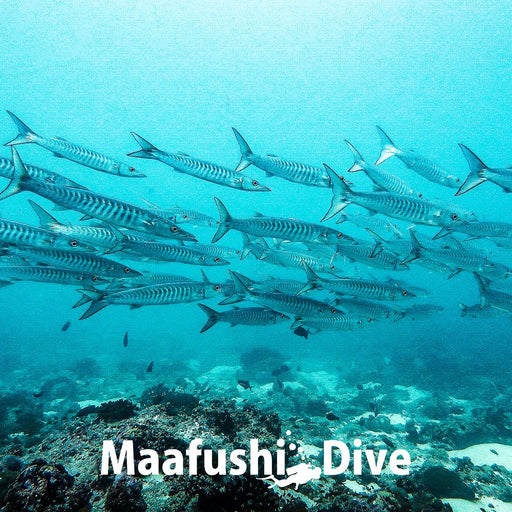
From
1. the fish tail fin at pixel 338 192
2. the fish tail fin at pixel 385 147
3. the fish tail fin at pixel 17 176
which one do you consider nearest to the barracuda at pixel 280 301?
the fish tail fin at pixel 338 192

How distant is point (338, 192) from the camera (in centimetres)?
673

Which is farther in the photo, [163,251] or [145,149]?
[163,251]

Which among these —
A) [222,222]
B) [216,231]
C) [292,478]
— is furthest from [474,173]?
[292,478]

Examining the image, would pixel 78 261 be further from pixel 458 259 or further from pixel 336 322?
pixel 458 259

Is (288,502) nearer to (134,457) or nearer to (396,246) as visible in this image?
(134,457)

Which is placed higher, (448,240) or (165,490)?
(448,240)

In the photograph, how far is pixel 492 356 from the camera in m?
27.4

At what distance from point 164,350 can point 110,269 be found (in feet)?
114

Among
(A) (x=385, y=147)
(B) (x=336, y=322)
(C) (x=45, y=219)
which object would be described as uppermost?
(A) (x=385, y=147)

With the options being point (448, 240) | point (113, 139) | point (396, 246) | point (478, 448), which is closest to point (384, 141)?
point (396, 246)

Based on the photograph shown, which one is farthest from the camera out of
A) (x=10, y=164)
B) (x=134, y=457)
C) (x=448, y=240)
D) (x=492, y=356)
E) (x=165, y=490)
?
(x=492, y=356)

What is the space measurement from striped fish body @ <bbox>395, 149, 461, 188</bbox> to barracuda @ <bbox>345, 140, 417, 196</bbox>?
550mm

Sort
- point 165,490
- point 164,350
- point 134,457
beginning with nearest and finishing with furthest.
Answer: point 165,490, point 134,457, point 164,350

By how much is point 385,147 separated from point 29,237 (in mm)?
8487
